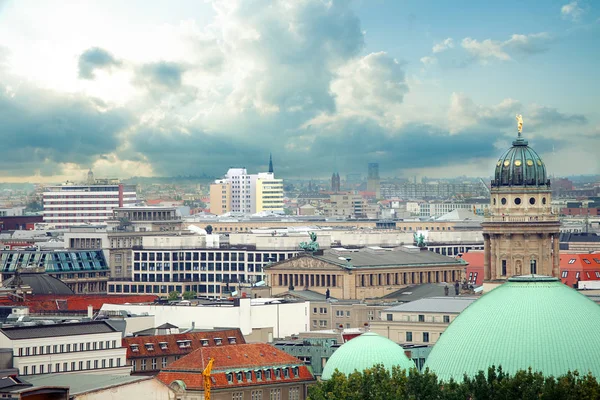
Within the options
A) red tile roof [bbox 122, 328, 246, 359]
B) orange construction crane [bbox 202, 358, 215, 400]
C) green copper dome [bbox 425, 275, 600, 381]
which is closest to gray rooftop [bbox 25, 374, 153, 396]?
orange construction crane [bbox 202, 358, 215, 400]

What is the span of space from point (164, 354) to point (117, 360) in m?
6.49

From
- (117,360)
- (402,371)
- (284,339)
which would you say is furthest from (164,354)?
(402,371)

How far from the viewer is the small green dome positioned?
5463 inches

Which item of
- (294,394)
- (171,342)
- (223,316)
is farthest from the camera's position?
(223,316)

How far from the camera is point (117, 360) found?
6526 inches

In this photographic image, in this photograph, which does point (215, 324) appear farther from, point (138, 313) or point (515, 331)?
point (515, 331)

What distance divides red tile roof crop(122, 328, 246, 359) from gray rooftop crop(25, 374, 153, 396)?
46.0 ft

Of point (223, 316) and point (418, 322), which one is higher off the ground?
point (223, 316)

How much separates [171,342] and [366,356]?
36.5 meters

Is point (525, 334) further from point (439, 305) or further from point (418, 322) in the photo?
point (439, 305)

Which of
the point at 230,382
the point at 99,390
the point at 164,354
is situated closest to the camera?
the point at 99,390

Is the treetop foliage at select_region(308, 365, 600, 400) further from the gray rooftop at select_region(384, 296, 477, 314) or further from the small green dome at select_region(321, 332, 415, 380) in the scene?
the gray rooftop at select_region(384, 296, 477, 314)

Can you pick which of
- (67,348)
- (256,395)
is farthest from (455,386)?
(67,348)

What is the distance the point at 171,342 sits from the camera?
17325 cm
